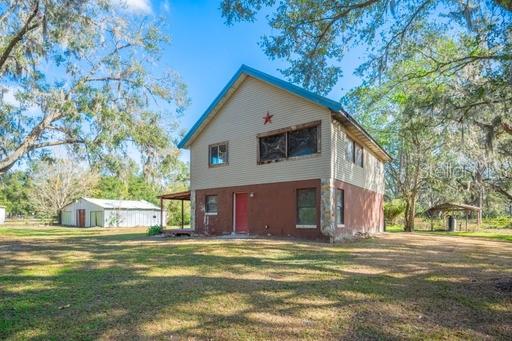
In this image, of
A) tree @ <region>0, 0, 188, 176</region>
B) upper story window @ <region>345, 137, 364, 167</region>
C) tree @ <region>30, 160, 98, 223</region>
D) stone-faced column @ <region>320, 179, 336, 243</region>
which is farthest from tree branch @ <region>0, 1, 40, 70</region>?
tree @ <region>30, 160, 98, 223</region>

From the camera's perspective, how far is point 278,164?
49.1 ft

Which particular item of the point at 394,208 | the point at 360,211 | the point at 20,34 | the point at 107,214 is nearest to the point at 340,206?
the point at 360,211

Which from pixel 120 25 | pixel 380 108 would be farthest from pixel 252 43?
pixel 380 108

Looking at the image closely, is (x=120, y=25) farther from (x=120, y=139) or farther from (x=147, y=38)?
(x=120, y=139)

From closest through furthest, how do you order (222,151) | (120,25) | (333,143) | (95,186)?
(333,143)
(120,25)
(222,151)
(95,186)

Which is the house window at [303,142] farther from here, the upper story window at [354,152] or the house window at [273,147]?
the upper story window at [354,152]

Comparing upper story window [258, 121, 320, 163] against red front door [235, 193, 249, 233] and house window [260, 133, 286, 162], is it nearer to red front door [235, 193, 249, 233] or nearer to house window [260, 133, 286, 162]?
house window [260, 133, 286, 162]

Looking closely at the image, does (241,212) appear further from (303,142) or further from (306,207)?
(303,142)

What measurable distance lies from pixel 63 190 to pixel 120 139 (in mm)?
34430

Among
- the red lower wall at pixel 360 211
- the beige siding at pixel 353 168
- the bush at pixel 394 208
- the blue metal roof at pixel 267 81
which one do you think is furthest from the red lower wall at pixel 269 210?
the bush at pixel 394 208

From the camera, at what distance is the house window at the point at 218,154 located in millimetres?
17250

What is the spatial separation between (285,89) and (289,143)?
2.21m

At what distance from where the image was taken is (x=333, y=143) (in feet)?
44.9

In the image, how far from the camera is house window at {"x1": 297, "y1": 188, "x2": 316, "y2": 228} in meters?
13.7
